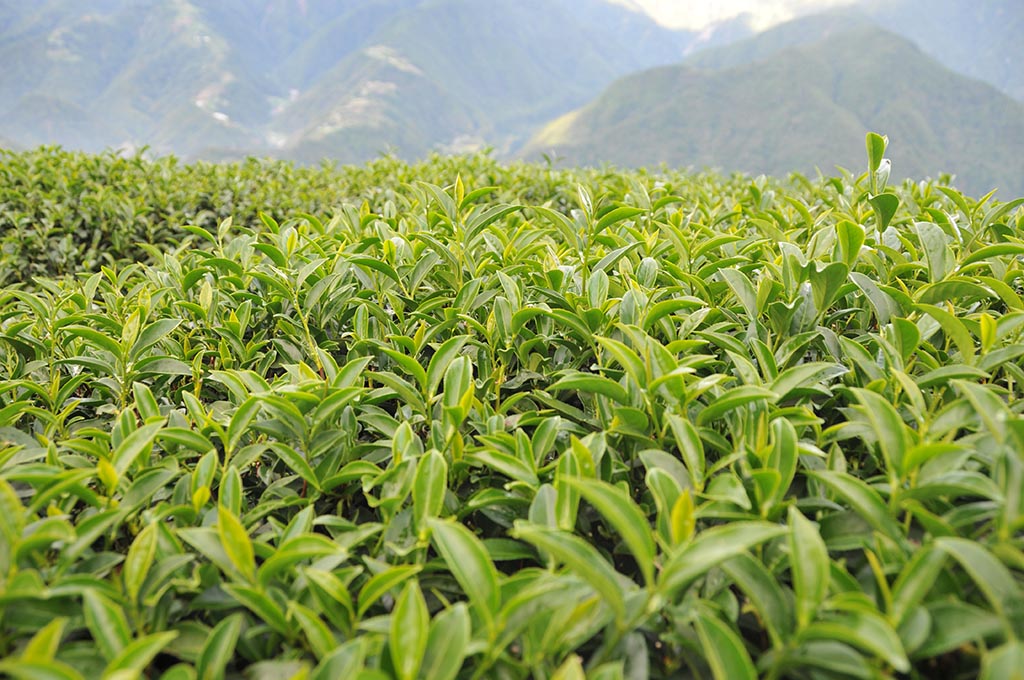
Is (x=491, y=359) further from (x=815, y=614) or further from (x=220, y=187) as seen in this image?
(x=220, y=187)

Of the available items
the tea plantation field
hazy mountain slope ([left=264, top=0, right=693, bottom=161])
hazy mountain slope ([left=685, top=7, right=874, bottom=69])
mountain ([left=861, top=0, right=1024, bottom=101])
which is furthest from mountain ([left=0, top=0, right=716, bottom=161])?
the tea plantation field

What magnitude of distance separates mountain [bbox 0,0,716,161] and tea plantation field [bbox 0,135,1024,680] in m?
130

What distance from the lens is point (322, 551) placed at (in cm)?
89

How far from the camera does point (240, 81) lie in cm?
16825

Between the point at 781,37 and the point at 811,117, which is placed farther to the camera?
the point at 781,37

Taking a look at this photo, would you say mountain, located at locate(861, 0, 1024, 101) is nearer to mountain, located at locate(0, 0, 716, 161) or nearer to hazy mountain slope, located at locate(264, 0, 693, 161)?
hazy mountain slope, located at locate(264, 0, 693, 161)

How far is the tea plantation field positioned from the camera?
773mm

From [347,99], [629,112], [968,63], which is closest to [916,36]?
[968,63]

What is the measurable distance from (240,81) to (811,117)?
147315mm

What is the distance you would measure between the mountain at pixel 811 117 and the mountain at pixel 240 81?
47201mm

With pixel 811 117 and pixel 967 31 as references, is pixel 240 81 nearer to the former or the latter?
pixel 811 117

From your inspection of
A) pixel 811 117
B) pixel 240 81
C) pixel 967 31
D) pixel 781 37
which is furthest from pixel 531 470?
pixel 967 31

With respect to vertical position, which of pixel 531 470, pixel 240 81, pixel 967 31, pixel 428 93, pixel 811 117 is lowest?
pixel 531 470

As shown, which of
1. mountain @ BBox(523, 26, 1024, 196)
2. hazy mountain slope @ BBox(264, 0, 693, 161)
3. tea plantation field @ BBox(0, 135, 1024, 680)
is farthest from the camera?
hazy mountain slope @ BBox(264, 0, 693, 161)
